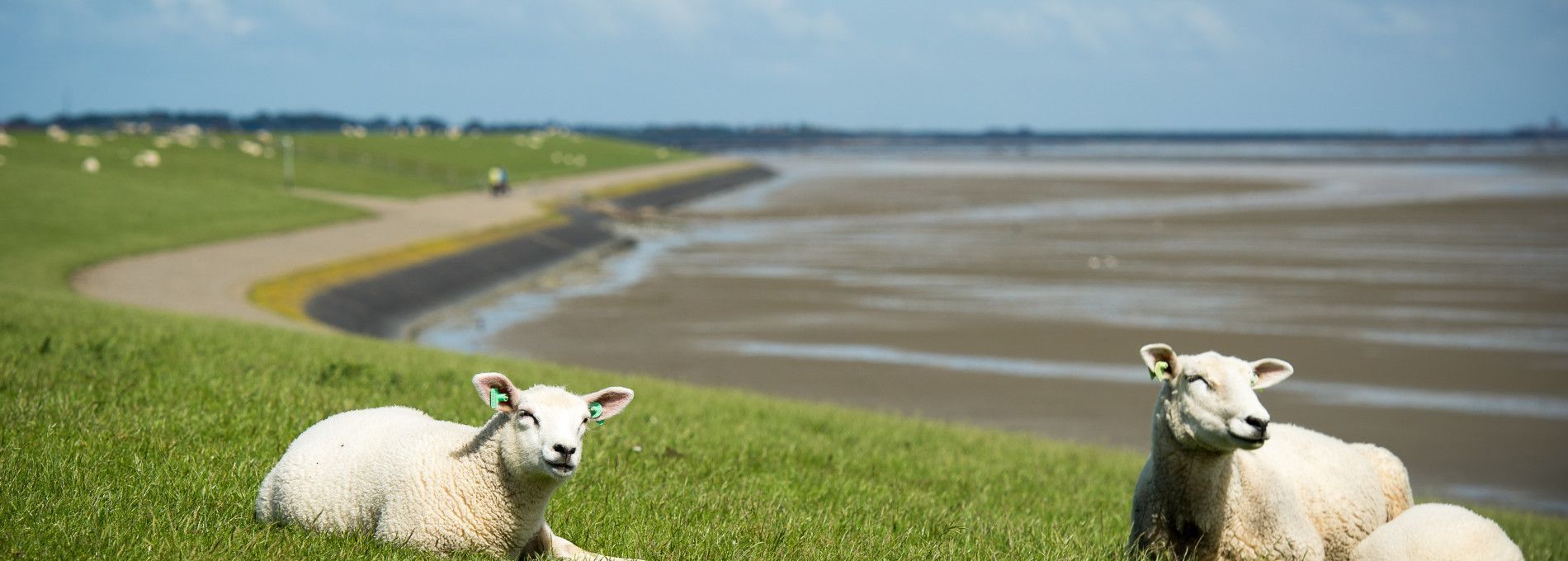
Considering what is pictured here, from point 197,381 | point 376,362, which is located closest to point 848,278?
point 376,362

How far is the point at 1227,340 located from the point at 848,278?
15031 mm

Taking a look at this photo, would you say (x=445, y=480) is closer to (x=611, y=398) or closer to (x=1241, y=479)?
(x=611, y=398)

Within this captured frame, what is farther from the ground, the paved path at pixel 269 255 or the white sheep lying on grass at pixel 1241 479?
the white sheep lying on grass at pixel 1241 479

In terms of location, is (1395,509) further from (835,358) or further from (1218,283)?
(1218,283)

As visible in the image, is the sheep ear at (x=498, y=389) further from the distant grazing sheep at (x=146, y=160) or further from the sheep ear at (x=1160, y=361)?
the distant grazing sheep at (x=146, y=160)

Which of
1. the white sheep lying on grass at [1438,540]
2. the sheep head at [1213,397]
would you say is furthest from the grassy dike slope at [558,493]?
the white sheep lying on grass at [1438,540]

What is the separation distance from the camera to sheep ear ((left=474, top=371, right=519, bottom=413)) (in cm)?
644

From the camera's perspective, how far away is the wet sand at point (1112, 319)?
23266 mm

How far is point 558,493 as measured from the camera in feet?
28.5

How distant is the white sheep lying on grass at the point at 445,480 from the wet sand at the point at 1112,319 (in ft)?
48.9

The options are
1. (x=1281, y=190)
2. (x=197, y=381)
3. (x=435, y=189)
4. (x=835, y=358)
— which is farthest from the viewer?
(x=1281, y=190)

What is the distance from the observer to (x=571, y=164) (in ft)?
389

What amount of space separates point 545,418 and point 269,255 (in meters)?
35.9

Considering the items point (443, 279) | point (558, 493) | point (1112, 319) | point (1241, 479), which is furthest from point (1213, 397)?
point (443, 279)
